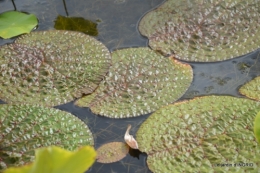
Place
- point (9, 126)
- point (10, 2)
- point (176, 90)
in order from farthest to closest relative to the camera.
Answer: point (10, 2), point (176, 90), point (9, 126)

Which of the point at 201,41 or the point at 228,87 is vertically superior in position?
the point at 201,41

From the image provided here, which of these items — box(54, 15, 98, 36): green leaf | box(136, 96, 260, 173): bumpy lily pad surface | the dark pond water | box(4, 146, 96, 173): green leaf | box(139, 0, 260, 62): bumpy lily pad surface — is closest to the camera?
box(4, 146, 96, 173): green leaf

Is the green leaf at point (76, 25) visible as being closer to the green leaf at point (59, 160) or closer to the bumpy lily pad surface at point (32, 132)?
the bumpy lily pad surface at point (32, 132)

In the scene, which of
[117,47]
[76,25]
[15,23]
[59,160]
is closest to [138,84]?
[117,47]

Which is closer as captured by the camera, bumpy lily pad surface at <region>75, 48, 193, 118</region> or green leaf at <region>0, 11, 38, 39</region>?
bumpy lily pad surface at <region>75, 48, 193, 118</region>

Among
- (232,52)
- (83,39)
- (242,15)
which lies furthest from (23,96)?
(242,15)

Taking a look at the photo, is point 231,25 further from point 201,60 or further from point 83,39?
point 83,39

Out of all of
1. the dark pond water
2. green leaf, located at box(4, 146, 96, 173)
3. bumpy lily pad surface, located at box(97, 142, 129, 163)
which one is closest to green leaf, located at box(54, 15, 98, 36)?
the dark pond water

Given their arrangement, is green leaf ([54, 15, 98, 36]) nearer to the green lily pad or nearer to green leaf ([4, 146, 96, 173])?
the green lily pad
